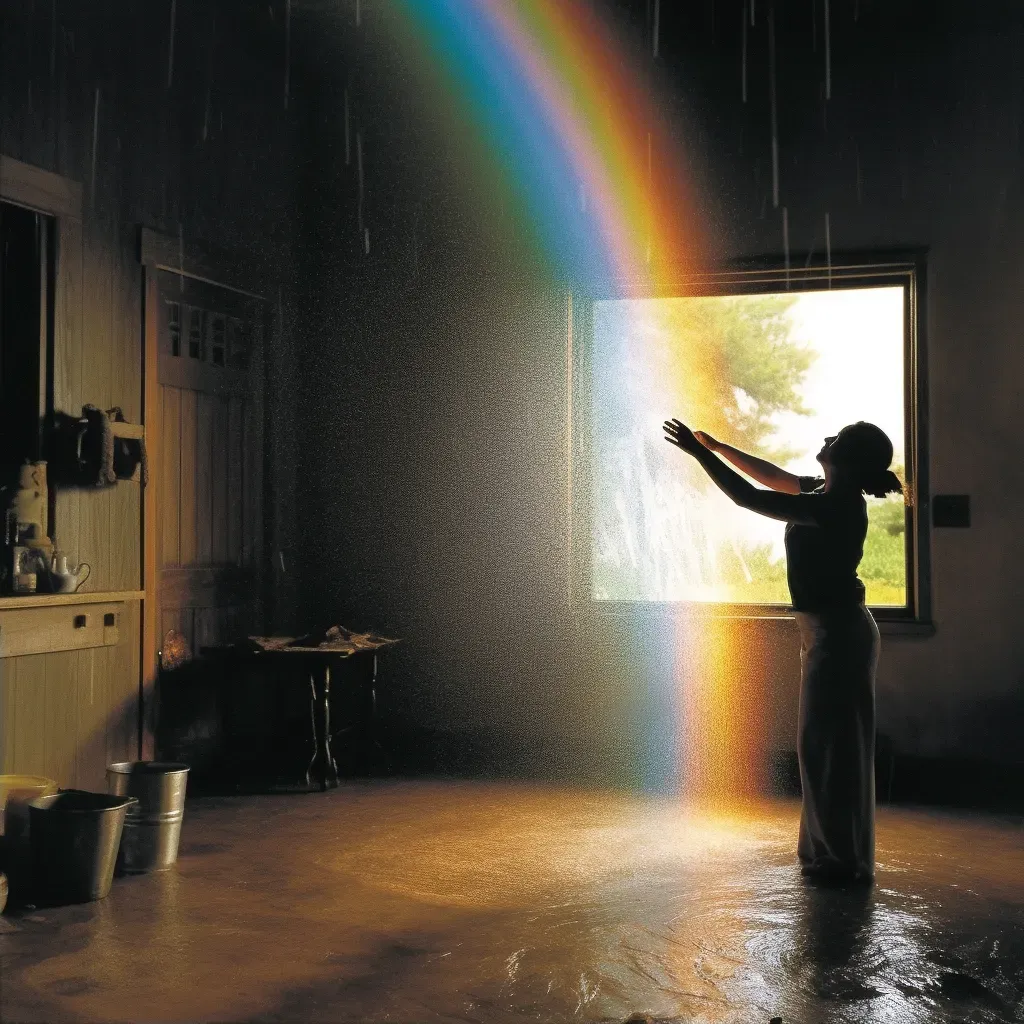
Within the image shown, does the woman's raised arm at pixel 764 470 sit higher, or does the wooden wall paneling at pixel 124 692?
the woman's raised arm at pixel 764 470

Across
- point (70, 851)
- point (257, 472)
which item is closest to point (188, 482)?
point (257, 472)

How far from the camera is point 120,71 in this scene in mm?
5613

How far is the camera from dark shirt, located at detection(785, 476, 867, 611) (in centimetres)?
439

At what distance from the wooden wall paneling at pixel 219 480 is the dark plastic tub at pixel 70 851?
2567mm

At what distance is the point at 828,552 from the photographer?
14.5ft

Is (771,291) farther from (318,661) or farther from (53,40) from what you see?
(53,40)

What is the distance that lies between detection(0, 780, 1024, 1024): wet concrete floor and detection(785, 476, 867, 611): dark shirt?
1089 millimetres

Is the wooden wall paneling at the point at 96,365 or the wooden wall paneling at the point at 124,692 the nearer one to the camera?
the wooden wall paneling at the point at 96,365

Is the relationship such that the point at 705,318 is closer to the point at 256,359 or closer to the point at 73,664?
the point at 256,359

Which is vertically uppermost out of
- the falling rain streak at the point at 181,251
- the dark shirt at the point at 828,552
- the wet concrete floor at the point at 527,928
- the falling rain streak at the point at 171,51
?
the falling rain streak at the point at 171,51

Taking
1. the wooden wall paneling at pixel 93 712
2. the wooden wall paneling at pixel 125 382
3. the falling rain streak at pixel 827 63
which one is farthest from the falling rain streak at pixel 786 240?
the wooden wall paneling at pixel 93 712

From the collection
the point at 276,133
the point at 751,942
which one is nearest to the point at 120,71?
the point at 276,133

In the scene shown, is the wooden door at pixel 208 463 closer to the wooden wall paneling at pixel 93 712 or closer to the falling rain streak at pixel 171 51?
the wooden wall paneling at pixel 93 712

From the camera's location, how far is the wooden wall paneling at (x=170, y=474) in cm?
604
